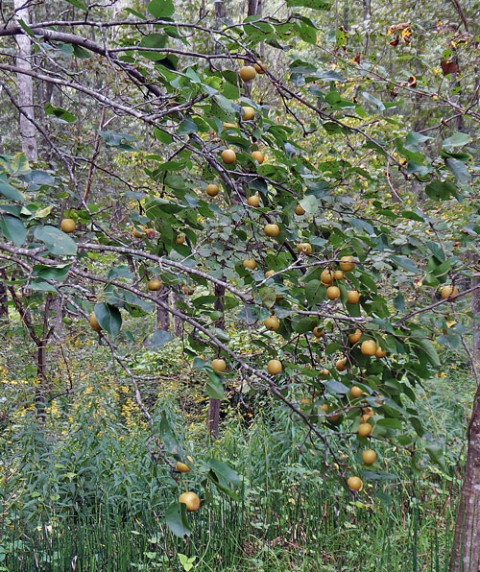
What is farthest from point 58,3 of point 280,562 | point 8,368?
point 280,562

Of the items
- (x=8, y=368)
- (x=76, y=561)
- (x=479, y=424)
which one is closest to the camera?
(x=479, y=424)

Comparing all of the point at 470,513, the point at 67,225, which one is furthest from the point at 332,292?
the point at 470,513

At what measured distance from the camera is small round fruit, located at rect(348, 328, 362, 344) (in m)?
1.17

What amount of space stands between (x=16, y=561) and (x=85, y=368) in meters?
1.73

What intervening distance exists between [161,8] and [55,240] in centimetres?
60

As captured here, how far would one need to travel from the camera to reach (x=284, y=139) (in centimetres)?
129

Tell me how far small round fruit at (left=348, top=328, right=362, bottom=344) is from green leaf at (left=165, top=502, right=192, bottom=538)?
546 millimetres

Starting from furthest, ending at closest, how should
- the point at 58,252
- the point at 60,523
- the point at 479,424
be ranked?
the point at 60,523 → the point at 479,424 → the point at 58,252

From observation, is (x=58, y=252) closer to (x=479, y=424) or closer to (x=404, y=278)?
(x=404, y=278)

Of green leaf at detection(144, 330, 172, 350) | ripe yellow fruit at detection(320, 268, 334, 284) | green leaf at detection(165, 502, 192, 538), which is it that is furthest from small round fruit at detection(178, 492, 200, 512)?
ripe yellow fruit at detection(320, 268, 334, 284)

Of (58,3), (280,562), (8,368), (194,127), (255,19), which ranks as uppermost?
(58,3)

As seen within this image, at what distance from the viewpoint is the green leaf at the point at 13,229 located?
0.81 m

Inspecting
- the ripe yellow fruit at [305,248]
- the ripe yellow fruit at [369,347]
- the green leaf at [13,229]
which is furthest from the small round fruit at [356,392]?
the green leaf at [13,229]

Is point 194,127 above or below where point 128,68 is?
below
